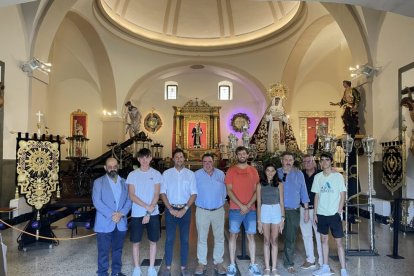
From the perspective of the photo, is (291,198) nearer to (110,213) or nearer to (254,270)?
(254,270)

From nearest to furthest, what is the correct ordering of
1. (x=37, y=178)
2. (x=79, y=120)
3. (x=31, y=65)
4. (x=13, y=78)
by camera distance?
(x=37, y=178) < (x=13, y=78) < (x=31, y=65) < (x=79, y=120)

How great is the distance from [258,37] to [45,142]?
36.7ft

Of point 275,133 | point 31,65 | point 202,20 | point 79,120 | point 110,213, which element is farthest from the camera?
point 79,120

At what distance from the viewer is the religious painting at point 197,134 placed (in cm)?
1647

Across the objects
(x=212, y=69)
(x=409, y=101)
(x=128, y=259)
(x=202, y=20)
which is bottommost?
(x=128, y=259)

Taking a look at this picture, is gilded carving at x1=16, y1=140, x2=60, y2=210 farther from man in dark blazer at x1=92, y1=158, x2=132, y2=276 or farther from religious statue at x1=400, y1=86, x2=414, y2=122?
religious statue at x1=400, y1=86, x2=414, y2=122

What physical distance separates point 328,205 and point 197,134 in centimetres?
1251

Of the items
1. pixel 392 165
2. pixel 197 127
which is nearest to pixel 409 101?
pixel 392 165

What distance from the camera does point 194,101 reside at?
16922 millimetres

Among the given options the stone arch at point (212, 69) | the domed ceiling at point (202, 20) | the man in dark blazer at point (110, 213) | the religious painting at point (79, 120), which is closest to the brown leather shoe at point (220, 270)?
the man in dark blazer at point (110, 213)

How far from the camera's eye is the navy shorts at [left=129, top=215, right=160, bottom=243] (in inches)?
158

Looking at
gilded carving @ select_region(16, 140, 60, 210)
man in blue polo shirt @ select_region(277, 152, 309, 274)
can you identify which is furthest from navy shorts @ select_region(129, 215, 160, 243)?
gilded carving @ select_region(16, 140, 60, 210)

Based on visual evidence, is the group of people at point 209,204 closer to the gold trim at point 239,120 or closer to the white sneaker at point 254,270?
the white sneaker at point 254,270

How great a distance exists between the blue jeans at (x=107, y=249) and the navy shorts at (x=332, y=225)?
2.46m
